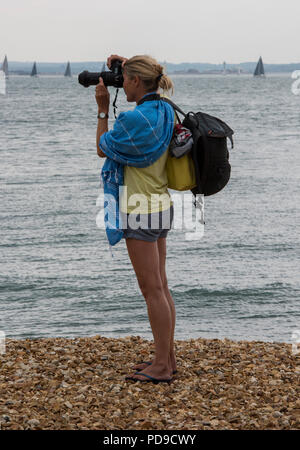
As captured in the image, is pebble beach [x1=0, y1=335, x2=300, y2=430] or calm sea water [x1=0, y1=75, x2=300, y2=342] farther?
calm sea water [x1=0, y1=75, x2=300, y2=342]

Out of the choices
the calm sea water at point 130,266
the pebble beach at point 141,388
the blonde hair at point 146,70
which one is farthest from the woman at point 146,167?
the calm sea water at point 130,266

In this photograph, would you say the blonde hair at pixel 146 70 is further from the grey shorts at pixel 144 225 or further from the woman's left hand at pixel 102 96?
the grey shorts at pixel 144 225

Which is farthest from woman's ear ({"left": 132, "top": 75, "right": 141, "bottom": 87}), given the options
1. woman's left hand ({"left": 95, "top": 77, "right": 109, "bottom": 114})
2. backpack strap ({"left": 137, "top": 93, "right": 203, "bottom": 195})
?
woman's left hand ({"left": 95, "top": 77, "right": 109, "bottom": 114})

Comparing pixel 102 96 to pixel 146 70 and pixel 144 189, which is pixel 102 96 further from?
pixel 144 189

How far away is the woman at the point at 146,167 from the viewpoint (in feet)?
15.3

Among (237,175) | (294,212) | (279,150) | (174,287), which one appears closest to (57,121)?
(279,150)

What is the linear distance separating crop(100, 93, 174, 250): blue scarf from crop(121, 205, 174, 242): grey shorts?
259mm

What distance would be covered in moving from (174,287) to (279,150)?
24.3m

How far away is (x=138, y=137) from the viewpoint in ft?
15.2

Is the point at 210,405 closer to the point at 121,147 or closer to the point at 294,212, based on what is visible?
the point at 121,147

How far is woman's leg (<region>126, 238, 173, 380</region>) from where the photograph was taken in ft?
15.8

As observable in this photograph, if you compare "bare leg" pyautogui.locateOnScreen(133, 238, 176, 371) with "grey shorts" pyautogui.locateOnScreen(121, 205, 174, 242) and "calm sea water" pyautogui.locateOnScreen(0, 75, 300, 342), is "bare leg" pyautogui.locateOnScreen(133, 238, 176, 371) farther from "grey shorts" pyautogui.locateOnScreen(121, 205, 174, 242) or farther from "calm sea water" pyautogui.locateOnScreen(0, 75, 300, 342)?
"calm sea water" pyautogui.locateOnScreen(0, 75, 300, 342)

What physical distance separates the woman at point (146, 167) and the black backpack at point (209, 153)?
181 millimetres

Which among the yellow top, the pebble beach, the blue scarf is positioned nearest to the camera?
the pebble beach
